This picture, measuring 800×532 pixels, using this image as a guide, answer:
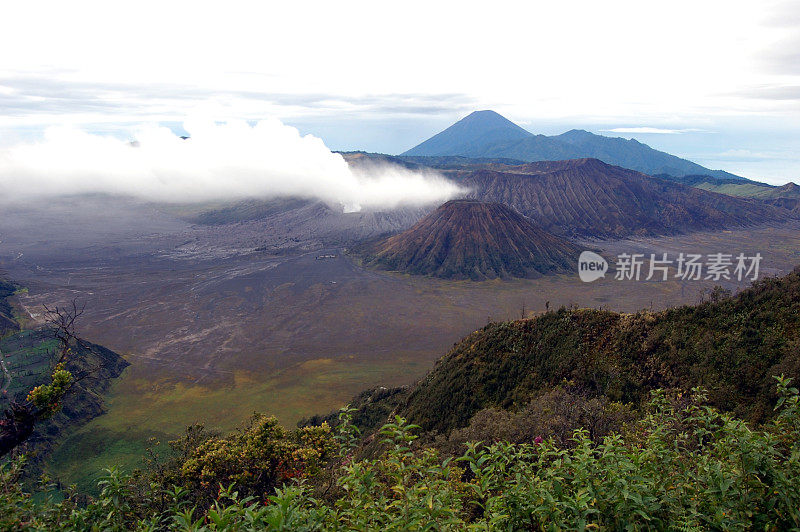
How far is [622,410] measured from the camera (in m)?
21.1

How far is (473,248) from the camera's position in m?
110

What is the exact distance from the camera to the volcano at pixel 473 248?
347ft

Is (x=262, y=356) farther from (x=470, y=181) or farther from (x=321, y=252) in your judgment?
(x=470, y=181)

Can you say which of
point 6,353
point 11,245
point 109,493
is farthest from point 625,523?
point 11,245

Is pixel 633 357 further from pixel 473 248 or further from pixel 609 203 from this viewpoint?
pixel 609 203

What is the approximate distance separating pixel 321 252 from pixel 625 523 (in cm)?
12399

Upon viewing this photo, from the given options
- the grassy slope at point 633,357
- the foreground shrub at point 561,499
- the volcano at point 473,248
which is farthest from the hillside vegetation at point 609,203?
the foreground shrub at point 561,499

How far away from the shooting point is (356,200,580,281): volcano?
106 m

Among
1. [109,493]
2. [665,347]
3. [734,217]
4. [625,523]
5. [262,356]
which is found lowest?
[262,356]

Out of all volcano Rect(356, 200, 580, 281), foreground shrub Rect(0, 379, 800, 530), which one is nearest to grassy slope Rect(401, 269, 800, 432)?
foreground shrub Rect(0, 379, 800, 530)

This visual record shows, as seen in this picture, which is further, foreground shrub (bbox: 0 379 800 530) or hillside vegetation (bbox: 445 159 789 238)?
hillside vegetation (bbox: 445 159 789 238)

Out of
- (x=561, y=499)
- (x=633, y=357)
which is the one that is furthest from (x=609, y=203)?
(x=561, y=499)

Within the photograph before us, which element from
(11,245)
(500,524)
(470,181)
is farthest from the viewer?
(470,181)

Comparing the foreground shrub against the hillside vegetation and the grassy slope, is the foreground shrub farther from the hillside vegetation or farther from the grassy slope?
the hillside vegetation
